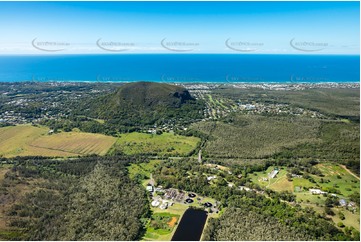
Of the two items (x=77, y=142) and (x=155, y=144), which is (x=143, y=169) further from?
(x=77, y=142)

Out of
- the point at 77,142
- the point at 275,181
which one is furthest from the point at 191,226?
the point at 77,142

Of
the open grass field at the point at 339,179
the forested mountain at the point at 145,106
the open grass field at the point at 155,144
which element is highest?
the forested mountain at the point at 145,106

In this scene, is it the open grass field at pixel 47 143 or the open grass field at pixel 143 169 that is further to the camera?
the open grass field at pixel 47 143

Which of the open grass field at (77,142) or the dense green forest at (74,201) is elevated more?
the open grass field at (77,142)

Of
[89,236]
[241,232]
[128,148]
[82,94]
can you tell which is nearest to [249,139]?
[128,148]

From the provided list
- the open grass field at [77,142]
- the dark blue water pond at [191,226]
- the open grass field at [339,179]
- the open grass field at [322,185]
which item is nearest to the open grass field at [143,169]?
the open grass field at [77,142]

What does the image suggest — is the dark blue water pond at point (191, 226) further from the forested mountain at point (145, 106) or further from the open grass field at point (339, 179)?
the forested mountain at point (145, 106)
